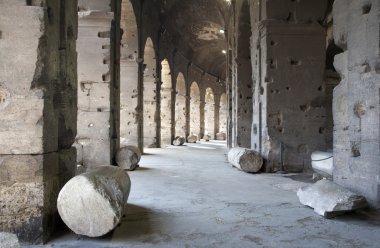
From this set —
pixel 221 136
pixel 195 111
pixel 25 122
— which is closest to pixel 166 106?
pixel 195 111

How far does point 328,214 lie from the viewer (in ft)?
11.9

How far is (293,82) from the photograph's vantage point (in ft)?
23.3

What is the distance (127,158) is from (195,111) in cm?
1578

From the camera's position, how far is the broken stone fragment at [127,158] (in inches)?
290

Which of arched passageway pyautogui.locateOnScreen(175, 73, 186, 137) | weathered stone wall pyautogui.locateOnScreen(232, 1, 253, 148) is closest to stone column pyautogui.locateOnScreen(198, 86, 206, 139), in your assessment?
arched passageway pyautogui.locateOnScreen(175, 73, 186, 137)

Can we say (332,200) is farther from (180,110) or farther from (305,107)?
(180,110)

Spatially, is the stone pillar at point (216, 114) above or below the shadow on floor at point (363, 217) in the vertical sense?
above

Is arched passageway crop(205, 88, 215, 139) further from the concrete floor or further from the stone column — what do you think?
the concrete floor

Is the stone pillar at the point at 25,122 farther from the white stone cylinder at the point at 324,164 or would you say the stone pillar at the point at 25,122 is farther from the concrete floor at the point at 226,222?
the white stone cylinder at the point at 324,164

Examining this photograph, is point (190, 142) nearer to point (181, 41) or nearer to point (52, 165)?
point (181, 41)

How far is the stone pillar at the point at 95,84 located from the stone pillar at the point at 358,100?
4.75 meters

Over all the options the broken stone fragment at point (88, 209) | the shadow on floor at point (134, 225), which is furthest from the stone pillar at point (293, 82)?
the broken stone fragment at point (88, 209)

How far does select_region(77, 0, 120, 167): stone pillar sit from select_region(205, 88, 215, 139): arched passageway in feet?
58.1

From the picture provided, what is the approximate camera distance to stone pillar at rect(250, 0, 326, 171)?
709 centimetres
